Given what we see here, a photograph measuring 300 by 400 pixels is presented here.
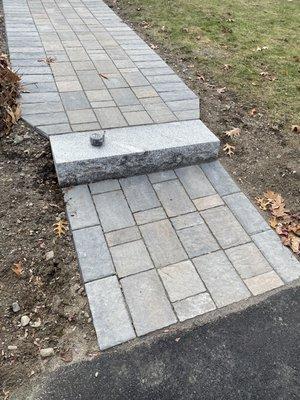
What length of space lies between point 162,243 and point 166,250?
0.09 m

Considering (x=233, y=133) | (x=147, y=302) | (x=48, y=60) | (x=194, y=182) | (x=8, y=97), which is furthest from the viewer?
(x=48, y=60)

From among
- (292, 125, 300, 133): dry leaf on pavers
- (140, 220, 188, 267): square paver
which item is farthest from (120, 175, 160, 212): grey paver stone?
A: (292, 125, 300, 133): dry leaf on pavers

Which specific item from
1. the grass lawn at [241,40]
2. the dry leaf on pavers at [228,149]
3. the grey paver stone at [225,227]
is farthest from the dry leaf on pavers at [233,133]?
the grey paver stone at [225,227]

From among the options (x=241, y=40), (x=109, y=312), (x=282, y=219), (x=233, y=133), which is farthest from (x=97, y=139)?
(x=241, y=40)

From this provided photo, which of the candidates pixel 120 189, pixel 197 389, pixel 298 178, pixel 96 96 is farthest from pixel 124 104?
pixel 197 389

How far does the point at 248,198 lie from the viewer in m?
4.21

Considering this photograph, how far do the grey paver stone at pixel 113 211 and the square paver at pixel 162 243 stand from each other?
21cm

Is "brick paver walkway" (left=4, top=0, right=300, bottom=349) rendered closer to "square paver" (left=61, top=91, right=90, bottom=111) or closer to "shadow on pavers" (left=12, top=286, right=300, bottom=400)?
"square paver" (left=61, top=91, right=90, bottom=111)

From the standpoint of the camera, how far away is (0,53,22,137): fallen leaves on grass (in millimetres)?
4699

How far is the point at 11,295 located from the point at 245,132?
147 inches

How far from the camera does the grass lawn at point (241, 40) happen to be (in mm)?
6133

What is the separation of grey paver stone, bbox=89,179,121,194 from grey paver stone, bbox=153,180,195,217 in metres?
0.45

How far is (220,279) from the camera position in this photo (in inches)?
131

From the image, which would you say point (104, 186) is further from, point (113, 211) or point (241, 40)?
point (241, 40)
